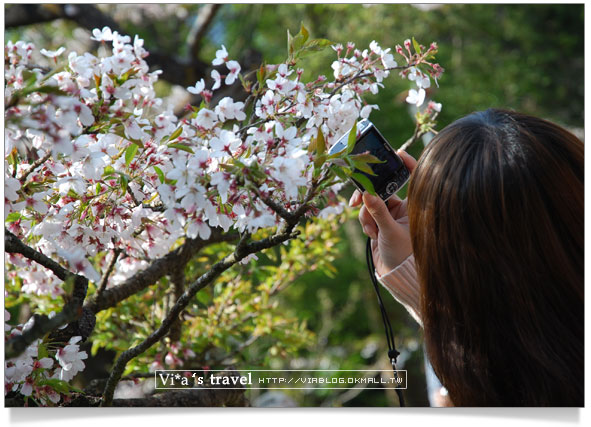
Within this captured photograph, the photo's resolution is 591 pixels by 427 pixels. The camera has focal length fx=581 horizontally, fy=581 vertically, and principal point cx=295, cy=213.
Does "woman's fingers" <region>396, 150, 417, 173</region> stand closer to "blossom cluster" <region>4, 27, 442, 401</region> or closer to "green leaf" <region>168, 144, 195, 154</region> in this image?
"blossom cluster" <region>4, 27, 442, 401</region>

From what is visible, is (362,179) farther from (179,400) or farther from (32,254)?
(179,400)

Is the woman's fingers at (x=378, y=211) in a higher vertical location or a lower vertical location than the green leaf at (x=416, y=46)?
lower

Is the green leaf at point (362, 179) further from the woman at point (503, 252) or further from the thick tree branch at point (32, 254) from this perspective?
the thick tree branch at point (32, 254)

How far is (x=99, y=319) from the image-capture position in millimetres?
1278

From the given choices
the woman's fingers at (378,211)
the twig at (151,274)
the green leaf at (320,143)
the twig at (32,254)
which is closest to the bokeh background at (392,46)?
the twig at (151,274)

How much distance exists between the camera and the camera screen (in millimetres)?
883

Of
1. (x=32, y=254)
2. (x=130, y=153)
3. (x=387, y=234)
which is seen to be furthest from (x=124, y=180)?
(x=387, y=234)

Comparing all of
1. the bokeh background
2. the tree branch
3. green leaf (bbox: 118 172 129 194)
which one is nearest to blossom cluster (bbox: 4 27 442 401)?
green leaf (bbox: 118 172 129 194)

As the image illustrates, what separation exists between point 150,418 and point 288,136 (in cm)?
69

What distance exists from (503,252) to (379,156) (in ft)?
0.76

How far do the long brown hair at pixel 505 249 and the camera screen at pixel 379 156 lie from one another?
67 mm

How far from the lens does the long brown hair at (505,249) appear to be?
0.79 metres

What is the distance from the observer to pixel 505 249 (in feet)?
2.66

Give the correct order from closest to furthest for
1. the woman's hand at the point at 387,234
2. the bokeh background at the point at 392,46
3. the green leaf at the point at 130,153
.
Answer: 1. the green leaf at the point at 130,153
2. the woman's hand at the point at 387,234
3. the bokeh background at the point at 392,46
